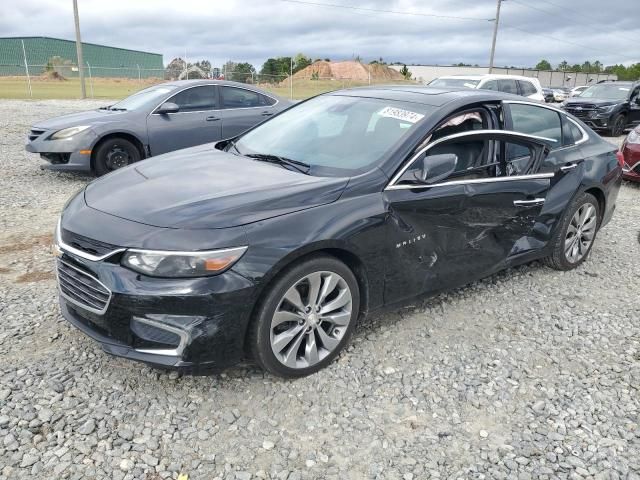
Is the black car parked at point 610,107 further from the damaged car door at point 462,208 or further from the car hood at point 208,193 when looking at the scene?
the car hood at point 208,193

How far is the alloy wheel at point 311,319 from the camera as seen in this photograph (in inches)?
113

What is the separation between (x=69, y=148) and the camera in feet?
23.8

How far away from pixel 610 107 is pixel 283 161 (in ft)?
48.6

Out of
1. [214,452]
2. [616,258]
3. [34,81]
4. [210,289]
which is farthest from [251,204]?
[34,81]

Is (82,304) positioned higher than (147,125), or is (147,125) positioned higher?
(147,125)

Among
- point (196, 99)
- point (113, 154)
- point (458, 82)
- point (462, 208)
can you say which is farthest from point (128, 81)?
point (462, 208)

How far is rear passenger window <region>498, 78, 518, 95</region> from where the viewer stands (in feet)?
42.9

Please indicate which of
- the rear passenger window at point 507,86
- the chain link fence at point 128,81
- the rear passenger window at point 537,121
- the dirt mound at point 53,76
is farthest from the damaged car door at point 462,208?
the dirt mound at point 53,76

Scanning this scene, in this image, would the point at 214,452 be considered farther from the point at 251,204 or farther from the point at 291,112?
the point at 291,112

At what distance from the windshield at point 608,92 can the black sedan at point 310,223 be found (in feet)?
45.3

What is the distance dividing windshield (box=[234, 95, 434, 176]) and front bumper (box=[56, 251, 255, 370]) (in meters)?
1.07

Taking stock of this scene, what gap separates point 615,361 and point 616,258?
2263 millimetres

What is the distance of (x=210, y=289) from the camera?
2.57m

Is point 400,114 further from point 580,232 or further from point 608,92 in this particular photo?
point 608,92
